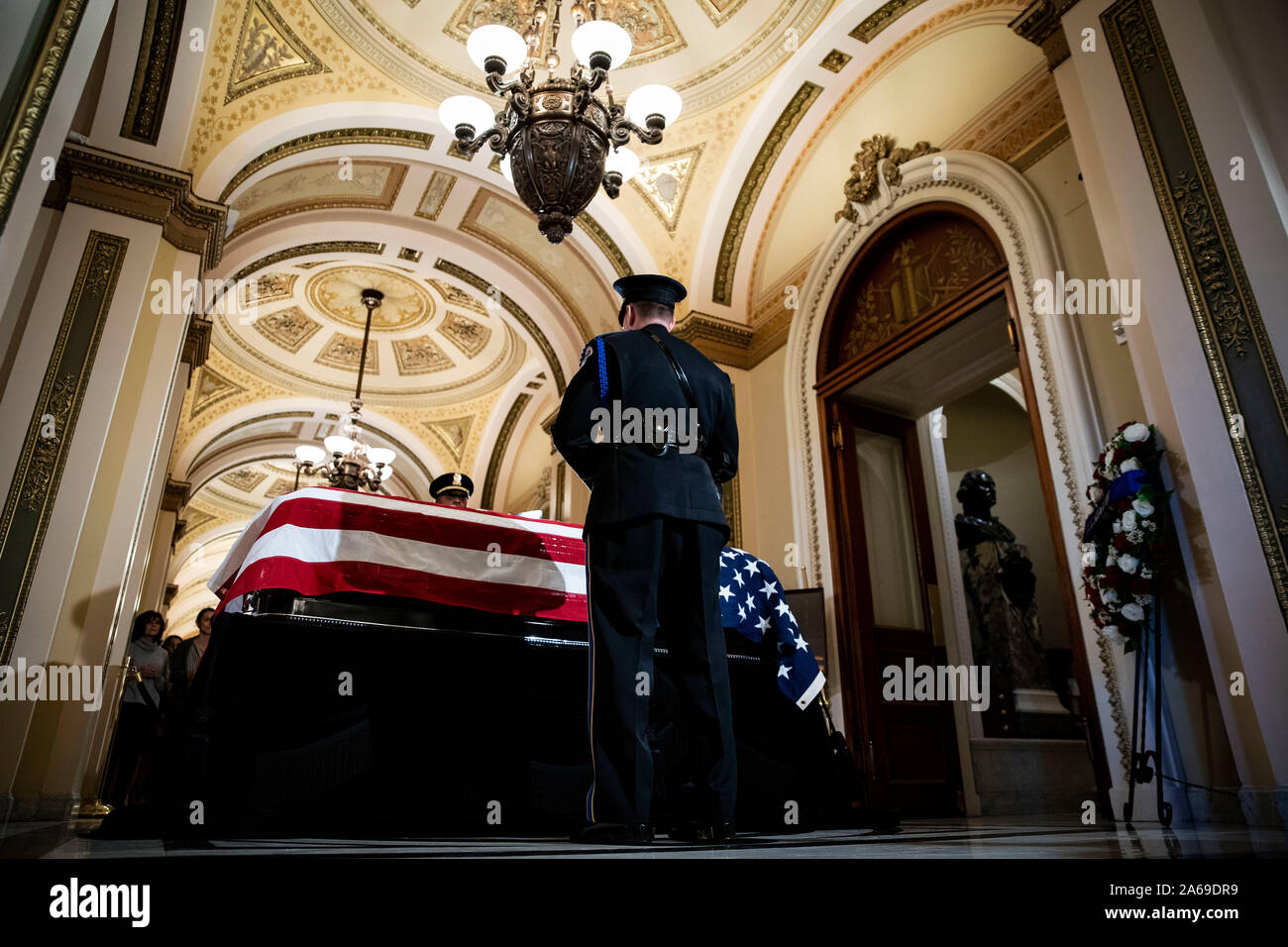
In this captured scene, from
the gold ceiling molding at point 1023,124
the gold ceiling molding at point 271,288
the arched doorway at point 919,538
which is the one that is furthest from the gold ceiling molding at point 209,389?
the gold ceiling molding at point 1023,124

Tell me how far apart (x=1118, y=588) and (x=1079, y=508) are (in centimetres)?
83

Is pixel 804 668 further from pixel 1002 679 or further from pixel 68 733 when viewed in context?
pixel 1002 679

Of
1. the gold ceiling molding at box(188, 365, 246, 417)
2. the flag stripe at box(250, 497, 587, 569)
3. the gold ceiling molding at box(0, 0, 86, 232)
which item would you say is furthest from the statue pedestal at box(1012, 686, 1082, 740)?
the gold ceiling molding at box(188, 365, 246, 417)

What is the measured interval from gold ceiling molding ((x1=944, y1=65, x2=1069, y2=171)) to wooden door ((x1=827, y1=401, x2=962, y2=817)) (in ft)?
6.99

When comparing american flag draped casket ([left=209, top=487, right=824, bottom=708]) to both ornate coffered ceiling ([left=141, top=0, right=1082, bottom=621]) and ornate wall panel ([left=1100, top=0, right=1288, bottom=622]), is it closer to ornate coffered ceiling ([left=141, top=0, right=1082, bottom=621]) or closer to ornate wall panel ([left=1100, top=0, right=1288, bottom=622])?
ornate wall panel ([left=1100, top=0, right=1288, bottom=622])

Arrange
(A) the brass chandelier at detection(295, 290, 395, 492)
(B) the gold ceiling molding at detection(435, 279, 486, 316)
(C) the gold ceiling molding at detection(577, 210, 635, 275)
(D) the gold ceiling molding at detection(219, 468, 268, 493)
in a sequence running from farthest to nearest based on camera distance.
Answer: (D) the gold ceiling molding at detection(219, 468, 268, 493) < (B) the gold ceiling molding at detection(435, 279, 486, 316) < (A) the brass chandelier at detection(295, 290, 395, 492) < (C) the gold ceiling molding at detection(577, 210, 635, 275)

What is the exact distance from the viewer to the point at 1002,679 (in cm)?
671

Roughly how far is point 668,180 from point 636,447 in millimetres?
5962

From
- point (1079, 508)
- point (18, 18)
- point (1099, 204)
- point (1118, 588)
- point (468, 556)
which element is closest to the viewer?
point (18, 18)

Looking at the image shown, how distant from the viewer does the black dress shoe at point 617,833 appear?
1655 millimetres

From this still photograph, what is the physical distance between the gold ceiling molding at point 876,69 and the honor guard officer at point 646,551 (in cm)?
465

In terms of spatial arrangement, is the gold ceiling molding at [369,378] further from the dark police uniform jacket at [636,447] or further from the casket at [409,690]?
the dark police uniform jacket at [636,447]

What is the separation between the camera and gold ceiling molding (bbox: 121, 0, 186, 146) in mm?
5148
